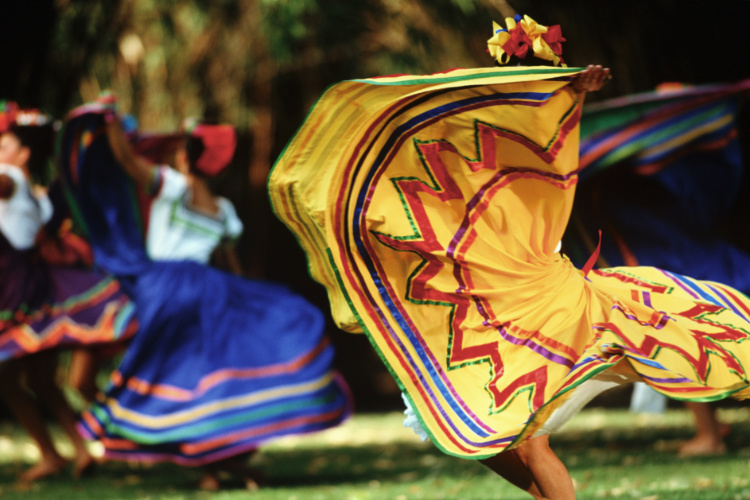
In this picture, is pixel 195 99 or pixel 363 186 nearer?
pixel 363 186

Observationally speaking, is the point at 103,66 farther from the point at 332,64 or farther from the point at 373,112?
the point at 373,112

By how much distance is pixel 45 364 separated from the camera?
205 inches

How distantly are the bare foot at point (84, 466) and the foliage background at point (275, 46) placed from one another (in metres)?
2.93

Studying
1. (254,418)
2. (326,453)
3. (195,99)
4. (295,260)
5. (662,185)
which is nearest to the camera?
(254,418)

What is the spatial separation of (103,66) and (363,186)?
16.6 ft

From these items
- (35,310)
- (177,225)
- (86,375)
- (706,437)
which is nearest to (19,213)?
(35,310)

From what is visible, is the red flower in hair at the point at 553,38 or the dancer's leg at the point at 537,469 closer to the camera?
the dancer's leg at the point at 537,469

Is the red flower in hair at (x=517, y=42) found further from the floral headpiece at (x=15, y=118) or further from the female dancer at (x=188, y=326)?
the floral headpiece at (x=15, y=118)

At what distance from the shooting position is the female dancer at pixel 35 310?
196 inches

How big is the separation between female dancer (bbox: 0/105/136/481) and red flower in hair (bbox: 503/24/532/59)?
316cm

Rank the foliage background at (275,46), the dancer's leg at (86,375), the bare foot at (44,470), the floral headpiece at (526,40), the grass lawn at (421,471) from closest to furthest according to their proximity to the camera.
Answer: the floral headpiece at (526,40), the grass lawn at (421,471), the bare foot at (44,470), the dancer's leg at (86,375), the foliage background at (275,46)

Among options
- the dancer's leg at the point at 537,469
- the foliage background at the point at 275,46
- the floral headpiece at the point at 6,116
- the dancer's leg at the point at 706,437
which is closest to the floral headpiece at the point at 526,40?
the dancer's leg at the point at 537,469

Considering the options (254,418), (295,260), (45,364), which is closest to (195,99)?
(295,260)

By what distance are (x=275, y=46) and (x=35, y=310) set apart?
103 inches
